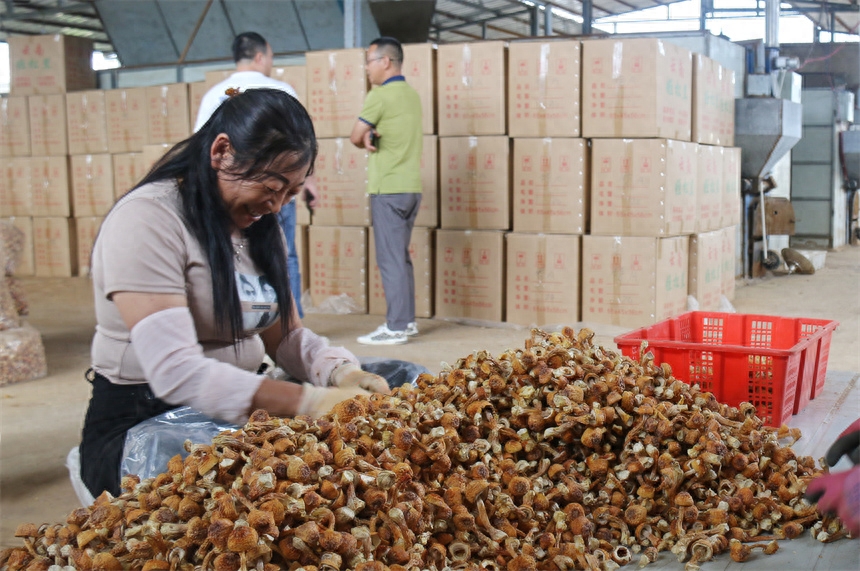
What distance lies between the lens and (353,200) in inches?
207

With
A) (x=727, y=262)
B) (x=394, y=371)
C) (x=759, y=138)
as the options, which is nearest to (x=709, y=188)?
(x=727, y=262)

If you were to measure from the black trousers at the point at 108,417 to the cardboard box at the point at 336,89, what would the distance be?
146 inches

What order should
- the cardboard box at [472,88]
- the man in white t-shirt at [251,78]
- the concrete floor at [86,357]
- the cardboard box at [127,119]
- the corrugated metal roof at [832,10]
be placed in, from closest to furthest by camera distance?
the concrete floor at [86,357]
the man in white t-shirt at [251,78]
the cardboard box at [472,88]
the cardboard box at [127,119]
the corrugated metal roof at [832,10]

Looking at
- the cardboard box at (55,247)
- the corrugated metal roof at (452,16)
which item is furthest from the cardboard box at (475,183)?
the corrugated metal roof at (452,16)

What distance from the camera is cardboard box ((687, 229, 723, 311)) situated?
16.2ft

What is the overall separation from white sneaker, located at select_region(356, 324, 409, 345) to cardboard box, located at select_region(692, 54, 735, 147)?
222 cm

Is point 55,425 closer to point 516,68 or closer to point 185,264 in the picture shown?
point 185,264

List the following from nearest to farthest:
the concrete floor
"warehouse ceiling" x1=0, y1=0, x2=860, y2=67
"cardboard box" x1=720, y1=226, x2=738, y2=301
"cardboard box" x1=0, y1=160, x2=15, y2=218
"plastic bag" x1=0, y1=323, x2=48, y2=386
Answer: the concrete floor → "plastic bag" x1=0, y1=323, x2=48, y2=386 → "cardboard box" x1=720, y1=226, x2=738, y2=301 → "cardboard box" x1=0, y1=160, x2=15, y2=218 → "warehouse ceiling" x1=0, y1=0, x2=860, y2=67

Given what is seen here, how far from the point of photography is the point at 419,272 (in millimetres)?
5113

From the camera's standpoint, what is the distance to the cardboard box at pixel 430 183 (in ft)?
16.1

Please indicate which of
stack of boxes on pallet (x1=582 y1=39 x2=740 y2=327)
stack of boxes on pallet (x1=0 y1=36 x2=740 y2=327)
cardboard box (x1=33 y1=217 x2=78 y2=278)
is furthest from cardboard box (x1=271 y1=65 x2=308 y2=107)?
cardboard box (x1=33 y1=217 x2=78 y2=278)

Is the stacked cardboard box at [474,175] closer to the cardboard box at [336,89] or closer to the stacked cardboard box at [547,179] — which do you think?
the stacked cardboard box at [547,179]

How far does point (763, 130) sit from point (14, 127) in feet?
21.3

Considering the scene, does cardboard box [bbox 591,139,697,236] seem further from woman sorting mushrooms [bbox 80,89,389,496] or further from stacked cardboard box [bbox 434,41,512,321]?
woman sorting mushrooms [bbox 80,89,389,496]
